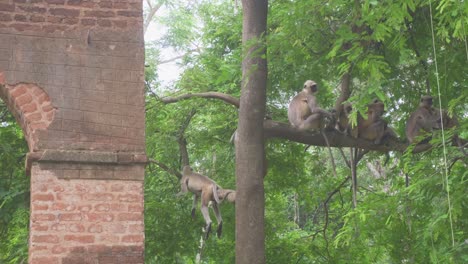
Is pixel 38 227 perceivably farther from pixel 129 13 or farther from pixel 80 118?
pixel 129 13

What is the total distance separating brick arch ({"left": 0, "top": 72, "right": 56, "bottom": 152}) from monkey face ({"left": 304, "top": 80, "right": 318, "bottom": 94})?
17.7 ft

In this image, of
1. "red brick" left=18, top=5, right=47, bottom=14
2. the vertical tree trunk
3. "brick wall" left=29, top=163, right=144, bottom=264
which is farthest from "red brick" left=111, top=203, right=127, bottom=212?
the vertical tree trunk

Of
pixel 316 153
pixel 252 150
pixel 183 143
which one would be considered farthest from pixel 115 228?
pixel 316 153

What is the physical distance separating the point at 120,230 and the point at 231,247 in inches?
263

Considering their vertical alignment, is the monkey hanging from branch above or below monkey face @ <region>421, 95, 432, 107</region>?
below

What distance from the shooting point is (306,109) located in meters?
11.4

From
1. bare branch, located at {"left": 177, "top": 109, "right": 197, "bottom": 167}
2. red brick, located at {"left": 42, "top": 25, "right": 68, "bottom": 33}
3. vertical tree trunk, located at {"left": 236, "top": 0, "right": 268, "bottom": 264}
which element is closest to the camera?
red brick, located at {"left": 42, "top": 25, "right": 68, "bottom": 33}

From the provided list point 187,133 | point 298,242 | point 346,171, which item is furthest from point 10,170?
point 346,171

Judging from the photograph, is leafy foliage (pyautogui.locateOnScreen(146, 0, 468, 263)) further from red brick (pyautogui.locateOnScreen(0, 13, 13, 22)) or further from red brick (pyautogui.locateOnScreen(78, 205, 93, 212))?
red brick (pyautogui.locateOnScreen(0, 13, 13, 22))

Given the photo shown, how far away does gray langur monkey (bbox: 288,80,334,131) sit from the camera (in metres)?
10.8

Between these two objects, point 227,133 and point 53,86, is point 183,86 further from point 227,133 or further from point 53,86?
point 53,86

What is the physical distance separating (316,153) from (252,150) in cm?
428

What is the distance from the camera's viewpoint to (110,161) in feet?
22.2

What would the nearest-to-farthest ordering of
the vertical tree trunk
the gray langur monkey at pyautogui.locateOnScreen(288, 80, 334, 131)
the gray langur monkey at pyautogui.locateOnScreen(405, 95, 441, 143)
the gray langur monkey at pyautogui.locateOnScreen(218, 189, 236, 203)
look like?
the vertical tree trunk
the gray langur monkey at pyautogui.locateOnScreen(218, 189, 236, 203)
the gray langur monkey at pyautogui.locateOnScreen(288, 80, 334, 131)
the gray langur monkey at pyautogui.locateOnScreen(405, 95, 441, 143)
